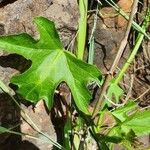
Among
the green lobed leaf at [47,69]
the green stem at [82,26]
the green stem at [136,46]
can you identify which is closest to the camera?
the green lobed leaf at [47,69]

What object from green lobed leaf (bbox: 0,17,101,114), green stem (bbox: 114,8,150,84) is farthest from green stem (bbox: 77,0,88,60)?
green lobed leaf (bbox: 0,17,101,114)

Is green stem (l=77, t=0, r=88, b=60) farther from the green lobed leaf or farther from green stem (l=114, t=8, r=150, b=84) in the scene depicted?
the green lobed leaf

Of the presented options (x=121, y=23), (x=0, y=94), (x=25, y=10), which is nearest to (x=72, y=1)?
(x=25, y=10)

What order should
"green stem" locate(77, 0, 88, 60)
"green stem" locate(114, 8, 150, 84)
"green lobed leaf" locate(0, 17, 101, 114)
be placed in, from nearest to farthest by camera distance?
"green lobed leaf" locate(0, 17, 101, 114)
"green stem" locate(77, 0, 88, 60)
"green stem" locate(114, 8, 150, 84)

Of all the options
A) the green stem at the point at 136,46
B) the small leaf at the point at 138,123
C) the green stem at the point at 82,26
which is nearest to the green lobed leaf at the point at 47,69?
the small leaf at the point at 138,123

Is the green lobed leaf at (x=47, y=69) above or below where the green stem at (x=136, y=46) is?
above

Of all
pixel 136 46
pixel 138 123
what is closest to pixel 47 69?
pixel 138 123

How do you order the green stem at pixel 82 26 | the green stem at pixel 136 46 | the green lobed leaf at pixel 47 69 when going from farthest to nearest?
1. the green stem at pixel 136 46
2. the green stem at pixel 82 26
3. the green lobed leaf at pixel 47 69

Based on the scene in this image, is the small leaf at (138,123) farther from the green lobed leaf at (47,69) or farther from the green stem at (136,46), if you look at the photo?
the green stem at (136,46)
